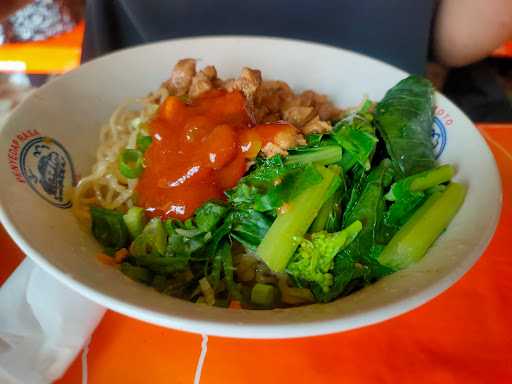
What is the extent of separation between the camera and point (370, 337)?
1127 mm

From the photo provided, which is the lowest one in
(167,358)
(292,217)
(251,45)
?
(167,358)

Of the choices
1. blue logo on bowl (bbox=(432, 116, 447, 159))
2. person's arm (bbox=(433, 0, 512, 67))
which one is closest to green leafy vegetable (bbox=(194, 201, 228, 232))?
blue logo on bowl (bbox=(432, 116, 447, 159))

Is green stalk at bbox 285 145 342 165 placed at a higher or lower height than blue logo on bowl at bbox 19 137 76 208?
higher

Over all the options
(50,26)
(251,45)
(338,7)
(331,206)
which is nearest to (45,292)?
(331,206)

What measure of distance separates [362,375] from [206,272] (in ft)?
1.39

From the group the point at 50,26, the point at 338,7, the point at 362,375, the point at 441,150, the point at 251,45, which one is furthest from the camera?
the point at 50,26

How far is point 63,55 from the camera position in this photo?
224 cm

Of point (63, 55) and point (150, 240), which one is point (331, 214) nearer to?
point (150, 240)

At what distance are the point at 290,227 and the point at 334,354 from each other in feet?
1.01

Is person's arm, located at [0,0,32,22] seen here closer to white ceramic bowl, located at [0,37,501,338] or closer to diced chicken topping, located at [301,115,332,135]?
white ceramic bowl, located at [0,37,501,338]

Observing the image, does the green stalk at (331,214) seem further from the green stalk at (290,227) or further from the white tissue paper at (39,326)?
the white tissue paper at (39,326)

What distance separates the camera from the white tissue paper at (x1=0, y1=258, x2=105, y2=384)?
3.27 ft

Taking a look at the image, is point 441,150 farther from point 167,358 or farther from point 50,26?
point 50,26

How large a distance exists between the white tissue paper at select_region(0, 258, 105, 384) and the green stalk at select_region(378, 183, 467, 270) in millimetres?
697
